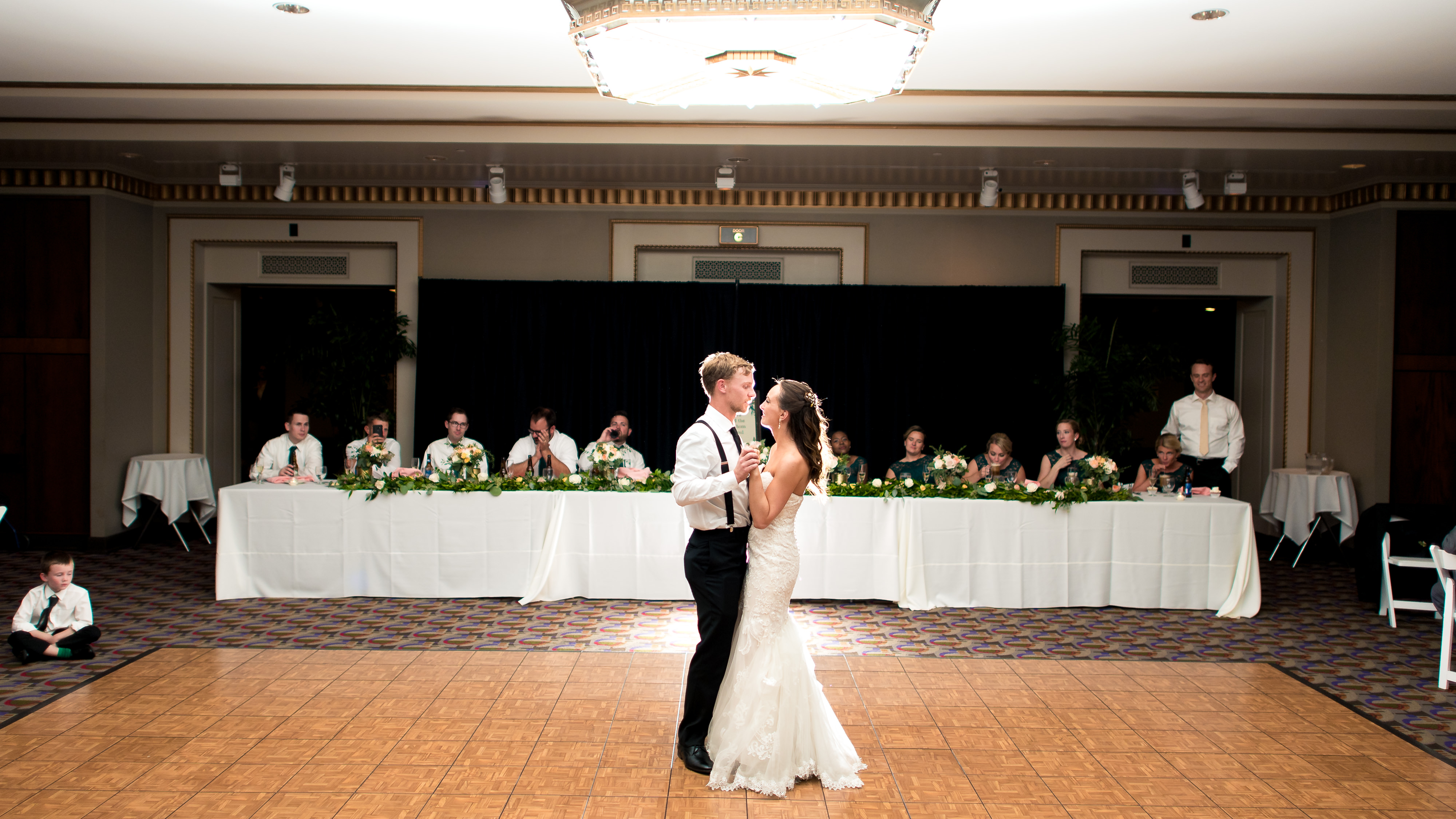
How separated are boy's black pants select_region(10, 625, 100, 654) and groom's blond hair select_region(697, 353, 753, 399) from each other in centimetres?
373

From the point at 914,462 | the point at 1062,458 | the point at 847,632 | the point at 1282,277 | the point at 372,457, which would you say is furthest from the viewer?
the point at 1282,277

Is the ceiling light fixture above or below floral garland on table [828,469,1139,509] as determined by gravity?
above

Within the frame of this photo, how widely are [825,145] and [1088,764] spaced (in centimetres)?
489

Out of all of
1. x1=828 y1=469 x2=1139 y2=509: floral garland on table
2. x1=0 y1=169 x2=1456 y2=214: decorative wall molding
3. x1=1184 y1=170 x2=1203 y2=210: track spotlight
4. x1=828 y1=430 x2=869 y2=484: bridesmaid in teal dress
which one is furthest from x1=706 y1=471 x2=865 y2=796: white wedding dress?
x1=0 y1=169 x2=1456 y2=214: decorative wall molding

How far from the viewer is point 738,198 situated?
8953mm

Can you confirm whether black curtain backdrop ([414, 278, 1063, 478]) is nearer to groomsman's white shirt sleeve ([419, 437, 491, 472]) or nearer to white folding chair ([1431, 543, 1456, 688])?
groomsman's white shirt sleeve ([419, 437, 491, 472])

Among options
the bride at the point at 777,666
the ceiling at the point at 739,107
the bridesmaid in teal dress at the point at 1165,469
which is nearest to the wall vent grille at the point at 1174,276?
the ceiling at the point at 739,107

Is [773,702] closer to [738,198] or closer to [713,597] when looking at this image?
[713,597]

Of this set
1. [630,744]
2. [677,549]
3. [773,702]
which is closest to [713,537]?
[773,702]

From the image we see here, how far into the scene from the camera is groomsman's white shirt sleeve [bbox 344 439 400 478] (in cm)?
654

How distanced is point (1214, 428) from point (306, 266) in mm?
8470

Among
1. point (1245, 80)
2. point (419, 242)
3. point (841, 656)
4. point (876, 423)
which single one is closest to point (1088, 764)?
point (841, 656)

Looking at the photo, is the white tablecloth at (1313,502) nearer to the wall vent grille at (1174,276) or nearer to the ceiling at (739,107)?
the wall vent grille at (1174,276)

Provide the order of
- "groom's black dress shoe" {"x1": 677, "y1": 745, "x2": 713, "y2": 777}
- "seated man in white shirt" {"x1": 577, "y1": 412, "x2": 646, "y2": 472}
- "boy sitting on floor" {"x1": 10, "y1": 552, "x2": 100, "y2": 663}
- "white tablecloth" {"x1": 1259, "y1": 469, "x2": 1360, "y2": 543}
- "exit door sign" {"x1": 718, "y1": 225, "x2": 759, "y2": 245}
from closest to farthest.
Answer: "groom's black dress shoe" {"x1": 677, "y1": 745, "x2": 713, "y2": 777} → "boy sitting on floor" {"x1": 10, "y1": 552, "x2": 100, "y2": 663} → "seated man in white shirt" {"x1": 577, "y1": 412, "x2": 646, "y2": 472} → "white tablecloth" {"x1": 1259, "y1": 469, "x2": 1360, "y2": 543} → "exit door sign" {"x1": 718, "y1": 225, "x2": 759, "y2": 245}
